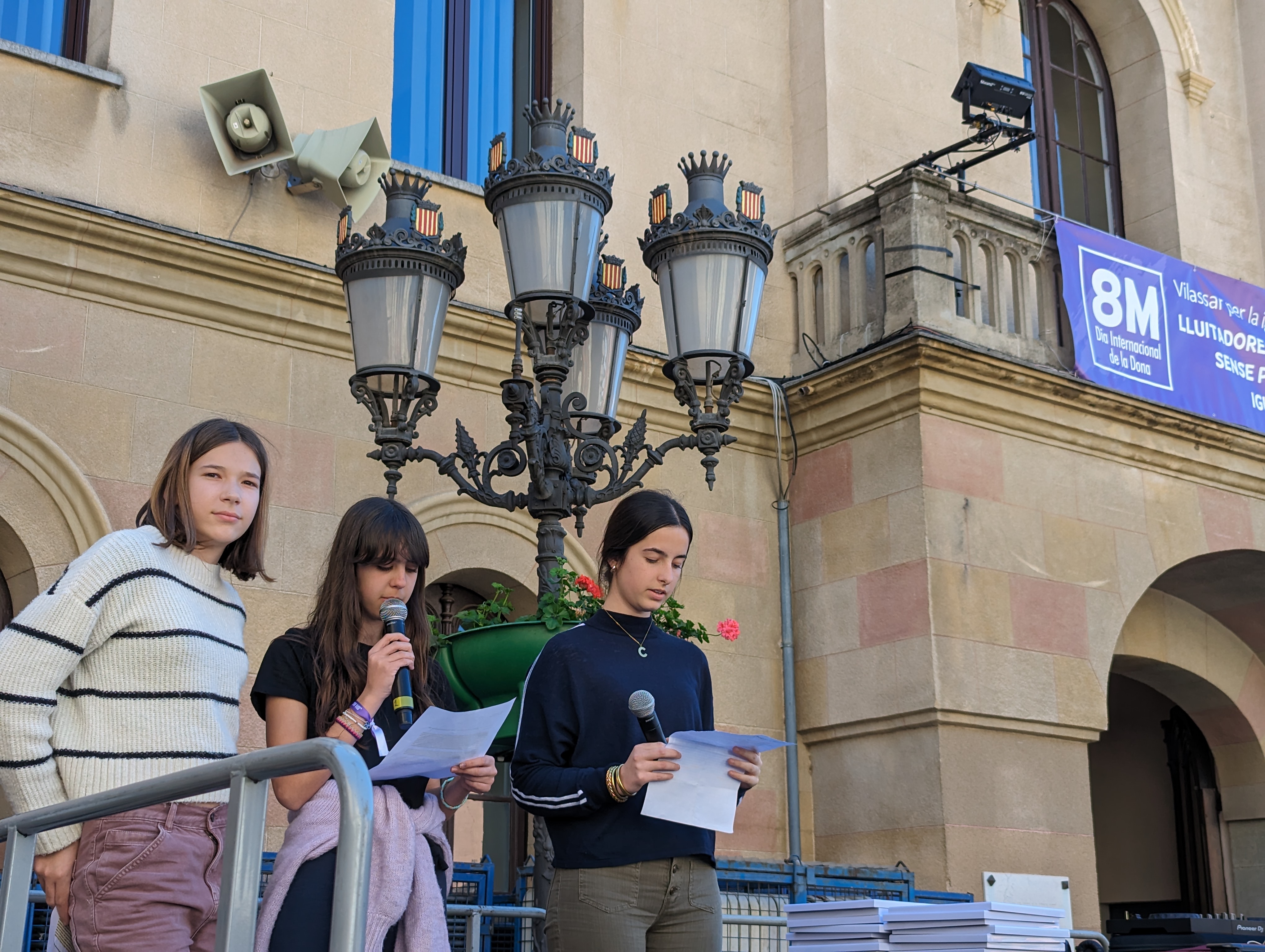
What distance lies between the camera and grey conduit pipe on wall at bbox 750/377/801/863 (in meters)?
10.2

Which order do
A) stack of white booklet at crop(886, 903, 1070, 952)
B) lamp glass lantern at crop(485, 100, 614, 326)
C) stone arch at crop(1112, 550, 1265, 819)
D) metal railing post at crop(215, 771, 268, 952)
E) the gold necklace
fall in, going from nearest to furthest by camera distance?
metal railing post at crop(215, 771, 268, 952) < the gold necklace < stack of white booklet at crop(886, 903, 1070, 952) < lamp glass lantern at crop(485, 100, 614, 326) < stone arch at crop(1112, 550, 1265, 819)

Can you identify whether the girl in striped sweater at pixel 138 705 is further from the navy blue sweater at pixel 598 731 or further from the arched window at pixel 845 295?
the arched window at pixel 845 295

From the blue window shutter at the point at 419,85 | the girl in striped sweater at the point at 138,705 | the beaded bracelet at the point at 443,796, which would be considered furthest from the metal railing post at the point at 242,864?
the blue window shutter at the point at 419,85

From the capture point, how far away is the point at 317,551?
898cm

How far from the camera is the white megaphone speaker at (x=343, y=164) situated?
914 centimetres

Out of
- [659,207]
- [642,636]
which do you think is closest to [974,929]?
[642,636]

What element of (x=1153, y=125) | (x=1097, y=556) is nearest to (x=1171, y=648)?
(x=1097, y=556)

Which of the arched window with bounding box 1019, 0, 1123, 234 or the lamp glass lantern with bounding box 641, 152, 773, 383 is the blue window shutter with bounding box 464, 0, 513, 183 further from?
the arched window with bounding box 1019, 0, 1123, 234

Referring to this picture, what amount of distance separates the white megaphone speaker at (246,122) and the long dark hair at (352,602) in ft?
19.1

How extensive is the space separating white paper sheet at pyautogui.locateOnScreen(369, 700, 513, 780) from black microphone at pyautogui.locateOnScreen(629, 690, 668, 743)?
30cm

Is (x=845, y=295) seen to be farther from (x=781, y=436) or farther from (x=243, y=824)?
(x=243, y=824)

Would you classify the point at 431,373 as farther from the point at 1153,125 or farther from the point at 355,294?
the point at 1153,125

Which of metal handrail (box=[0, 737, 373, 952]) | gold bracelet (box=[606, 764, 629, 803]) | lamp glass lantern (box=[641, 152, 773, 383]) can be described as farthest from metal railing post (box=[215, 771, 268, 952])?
lamp glass lantern (box=[641, 152, 773, 383])

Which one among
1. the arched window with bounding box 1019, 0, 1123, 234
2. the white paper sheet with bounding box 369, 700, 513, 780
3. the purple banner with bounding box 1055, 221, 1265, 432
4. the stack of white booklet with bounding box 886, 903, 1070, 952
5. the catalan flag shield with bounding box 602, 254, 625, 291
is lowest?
the stack of white booklet with bounding box 886, 903, 1070, 952
